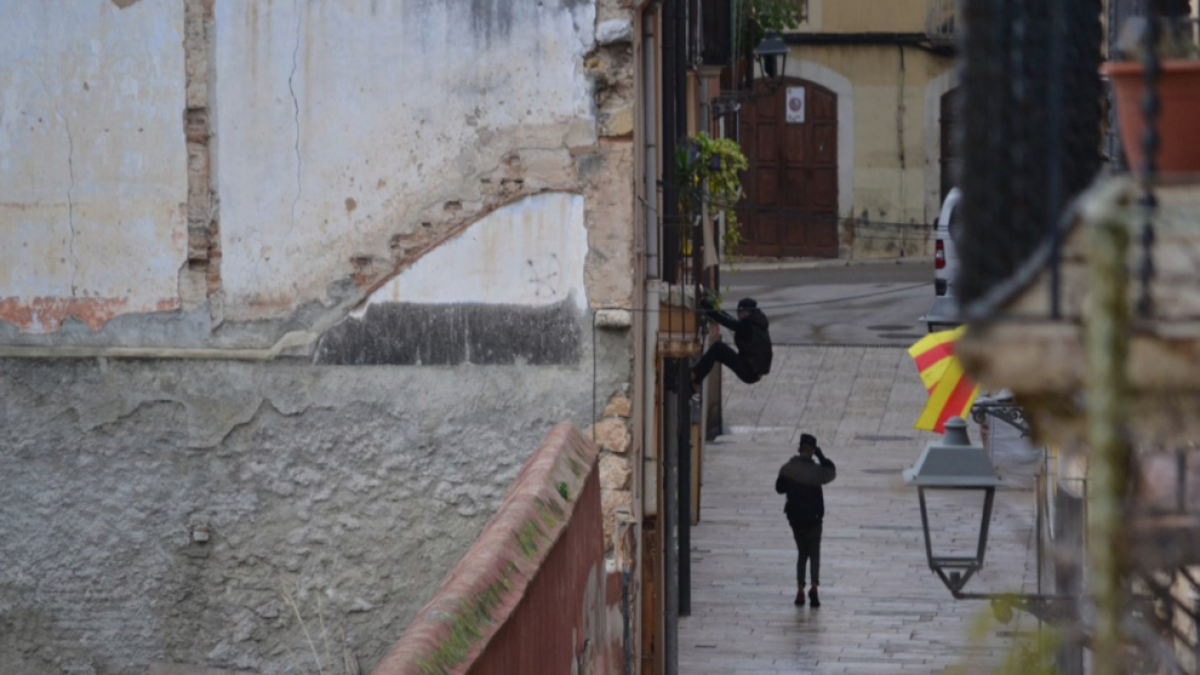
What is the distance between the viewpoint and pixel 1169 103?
4.08 meters

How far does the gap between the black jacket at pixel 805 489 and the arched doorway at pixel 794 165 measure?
16.8 m

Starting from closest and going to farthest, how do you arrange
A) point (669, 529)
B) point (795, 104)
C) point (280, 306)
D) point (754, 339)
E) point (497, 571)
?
point (497, 571) → point (280, 306) → point (669, 529) → point (754, 339) → point (795, 104)

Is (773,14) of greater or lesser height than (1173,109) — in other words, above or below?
above

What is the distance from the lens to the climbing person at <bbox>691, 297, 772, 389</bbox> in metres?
17.0

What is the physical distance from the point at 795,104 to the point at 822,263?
9.44 ft

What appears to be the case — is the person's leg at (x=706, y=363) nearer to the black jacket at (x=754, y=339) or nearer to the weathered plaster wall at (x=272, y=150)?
the black jacket at (x=754, y=339)

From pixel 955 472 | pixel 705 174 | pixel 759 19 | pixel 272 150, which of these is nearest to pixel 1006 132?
pixel 955 472

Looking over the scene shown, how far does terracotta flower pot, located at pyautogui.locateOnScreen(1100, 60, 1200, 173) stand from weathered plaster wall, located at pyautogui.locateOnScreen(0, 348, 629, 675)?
7.35m

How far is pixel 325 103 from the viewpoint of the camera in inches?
452

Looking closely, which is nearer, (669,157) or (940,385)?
(940,385)

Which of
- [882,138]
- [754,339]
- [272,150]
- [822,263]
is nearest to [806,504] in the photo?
[754,339]

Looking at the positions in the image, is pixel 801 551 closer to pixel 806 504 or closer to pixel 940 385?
pixel 806 504

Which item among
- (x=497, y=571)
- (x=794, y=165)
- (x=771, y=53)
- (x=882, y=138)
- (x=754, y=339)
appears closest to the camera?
(x=497, y=571)

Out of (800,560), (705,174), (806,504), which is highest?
(705,174)
